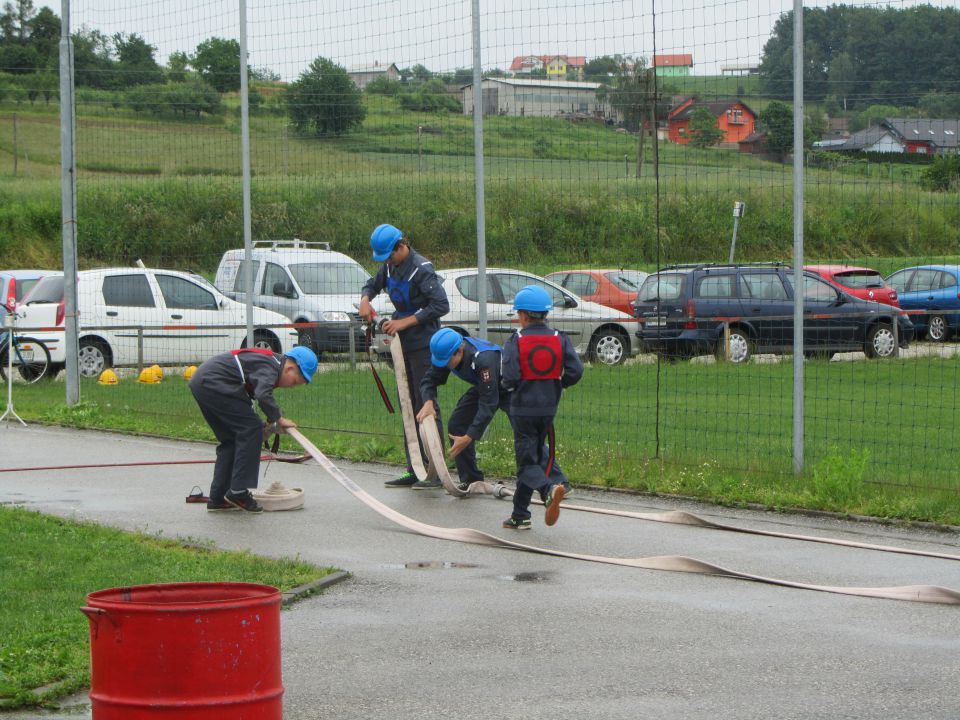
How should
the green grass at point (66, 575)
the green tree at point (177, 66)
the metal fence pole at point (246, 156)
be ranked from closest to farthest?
the green grass at point (66, 575)
the metal fence pole at point (246, 156)
the green tree at point (177, 66)

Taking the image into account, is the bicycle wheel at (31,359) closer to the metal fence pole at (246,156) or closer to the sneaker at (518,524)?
the metal fence pole at (246,156)

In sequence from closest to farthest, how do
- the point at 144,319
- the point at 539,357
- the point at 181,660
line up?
the point at 181,660 < the point at 539,357 < the point at 144,319

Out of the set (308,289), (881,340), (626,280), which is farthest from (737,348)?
(308,289)

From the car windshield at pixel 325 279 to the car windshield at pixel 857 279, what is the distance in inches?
345

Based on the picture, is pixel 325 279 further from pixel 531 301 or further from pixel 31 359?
pixel 531 301

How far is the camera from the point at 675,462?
11797 mm

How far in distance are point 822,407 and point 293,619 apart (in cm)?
1023

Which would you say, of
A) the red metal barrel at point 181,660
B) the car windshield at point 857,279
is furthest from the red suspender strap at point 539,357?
the car windshield at point 857,279

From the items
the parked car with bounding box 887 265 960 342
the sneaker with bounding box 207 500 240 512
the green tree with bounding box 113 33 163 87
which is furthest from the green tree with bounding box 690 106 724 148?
the parked car with bounding box 887 265 960 342

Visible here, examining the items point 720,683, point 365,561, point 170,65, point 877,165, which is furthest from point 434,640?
point 170,65

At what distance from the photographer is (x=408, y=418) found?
11547mm

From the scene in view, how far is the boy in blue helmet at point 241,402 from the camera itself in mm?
10094

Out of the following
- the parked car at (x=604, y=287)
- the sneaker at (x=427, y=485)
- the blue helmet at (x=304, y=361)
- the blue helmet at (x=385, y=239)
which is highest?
the blue helmet at (x=385, y=239)

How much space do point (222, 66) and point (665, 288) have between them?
9346mm
